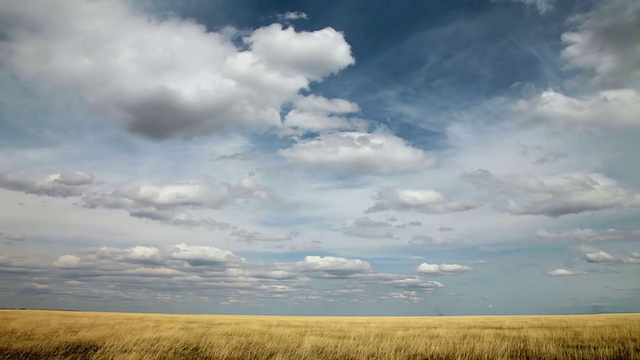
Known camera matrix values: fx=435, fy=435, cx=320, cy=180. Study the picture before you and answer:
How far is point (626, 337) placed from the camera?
1165 inches

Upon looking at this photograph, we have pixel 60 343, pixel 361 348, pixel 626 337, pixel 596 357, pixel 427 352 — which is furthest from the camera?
pixel 626 337

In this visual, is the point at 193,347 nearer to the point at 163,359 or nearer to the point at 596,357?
the point at 163,359

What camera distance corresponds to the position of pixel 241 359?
21.8 metres

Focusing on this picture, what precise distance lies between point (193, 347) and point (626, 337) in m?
28.6

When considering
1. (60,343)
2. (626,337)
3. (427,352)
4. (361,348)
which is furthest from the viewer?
(626,337)

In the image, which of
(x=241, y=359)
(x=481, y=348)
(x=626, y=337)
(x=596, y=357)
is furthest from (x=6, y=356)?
(x=626, y=337)

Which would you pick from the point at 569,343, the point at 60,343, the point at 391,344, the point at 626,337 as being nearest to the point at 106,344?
the point at 60,343

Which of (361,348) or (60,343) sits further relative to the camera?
(60,343)

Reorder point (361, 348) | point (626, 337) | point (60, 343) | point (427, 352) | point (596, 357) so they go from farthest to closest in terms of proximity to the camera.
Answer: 1. point (626, 337)
2. point (60, 343)
3. point (361, 348)
4. point (427, 352)
5. point (596, 357)

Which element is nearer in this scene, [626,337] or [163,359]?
[163,359]

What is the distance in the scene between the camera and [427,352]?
77.5ft

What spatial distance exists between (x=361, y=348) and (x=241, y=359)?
23.6 feet

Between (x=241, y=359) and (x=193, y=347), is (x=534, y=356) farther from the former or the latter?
(x=193, y=347)

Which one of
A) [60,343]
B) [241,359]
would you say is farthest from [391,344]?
[60,343]
